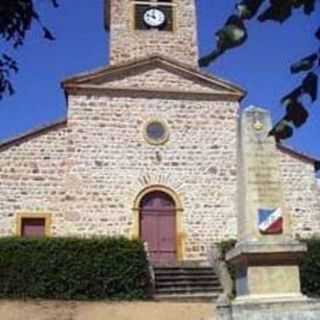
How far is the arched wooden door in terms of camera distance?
813 inches

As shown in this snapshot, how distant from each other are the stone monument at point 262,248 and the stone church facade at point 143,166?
10.2 metres

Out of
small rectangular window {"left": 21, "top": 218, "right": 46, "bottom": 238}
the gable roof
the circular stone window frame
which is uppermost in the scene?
the gable roof

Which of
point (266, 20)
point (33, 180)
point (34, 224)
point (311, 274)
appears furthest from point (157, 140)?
point (266, 20)

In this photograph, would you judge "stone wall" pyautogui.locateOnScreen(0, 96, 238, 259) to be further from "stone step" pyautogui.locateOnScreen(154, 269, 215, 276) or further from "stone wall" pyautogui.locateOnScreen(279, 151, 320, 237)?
"stone step" pyautogui.locateOnScreen(154, 269, 215, 276)

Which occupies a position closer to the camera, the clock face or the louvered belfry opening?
the louvered belfry opening

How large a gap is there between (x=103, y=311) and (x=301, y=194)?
31.6 feet

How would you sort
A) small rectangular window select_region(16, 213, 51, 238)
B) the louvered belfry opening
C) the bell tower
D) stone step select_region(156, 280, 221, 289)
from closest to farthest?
stone step select_region(156, 280, 221, 289) < small rectangular window select_region(16, 213, 51, 238) < the bell tower < the louvered belfry opening

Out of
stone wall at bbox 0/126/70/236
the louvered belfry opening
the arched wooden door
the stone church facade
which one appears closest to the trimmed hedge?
the stone church facade

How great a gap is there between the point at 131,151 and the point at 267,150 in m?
11.0

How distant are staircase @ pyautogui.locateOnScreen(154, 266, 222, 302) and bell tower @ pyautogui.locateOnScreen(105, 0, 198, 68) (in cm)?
777

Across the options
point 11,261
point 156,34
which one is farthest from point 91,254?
point 156,34

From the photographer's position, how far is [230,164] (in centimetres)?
2156

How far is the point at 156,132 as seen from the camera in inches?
850

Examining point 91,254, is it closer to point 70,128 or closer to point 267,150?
point 70,128
